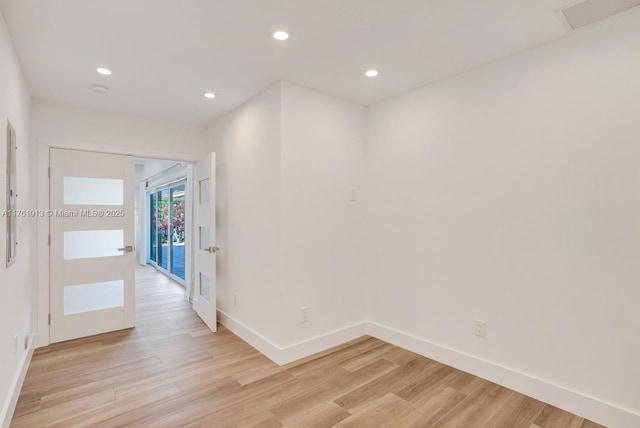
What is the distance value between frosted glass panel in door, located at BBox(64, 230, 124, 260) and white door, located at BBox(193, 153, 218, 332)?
2.95 feet

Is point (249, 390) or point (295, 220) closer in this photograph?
point (249, 390)

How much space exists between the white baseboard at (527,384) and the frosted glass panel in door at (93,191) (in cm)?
348

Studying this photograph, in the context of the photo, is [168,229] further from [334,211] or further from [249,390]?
[249,390]

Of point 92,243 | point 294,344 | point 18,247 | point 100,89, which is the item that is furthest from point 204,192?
point 294,344

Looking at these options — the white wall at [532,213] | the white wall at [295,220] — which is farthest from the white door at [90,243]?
the white wall at [532,213]

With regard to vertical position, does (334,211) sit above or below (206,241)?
above

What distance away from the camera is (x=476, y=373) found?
2.63 meters

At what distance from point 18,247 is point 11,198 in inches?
20.6

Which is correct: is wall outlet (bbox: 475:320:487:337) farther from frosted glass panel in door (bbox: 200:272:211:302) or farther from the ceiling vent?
frosted glass panel in door (bbox: 200:272:211:302)

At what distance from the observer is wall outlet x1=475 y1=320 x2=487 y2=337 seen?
261 cm

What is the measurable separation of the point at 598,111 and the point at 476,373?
210 cm

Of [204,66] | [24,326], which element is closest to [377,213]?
[204,66]

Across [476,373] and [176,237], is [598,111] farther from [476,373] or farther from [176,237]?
[176,237]

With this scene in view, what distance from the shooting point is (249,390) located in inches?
96.0
